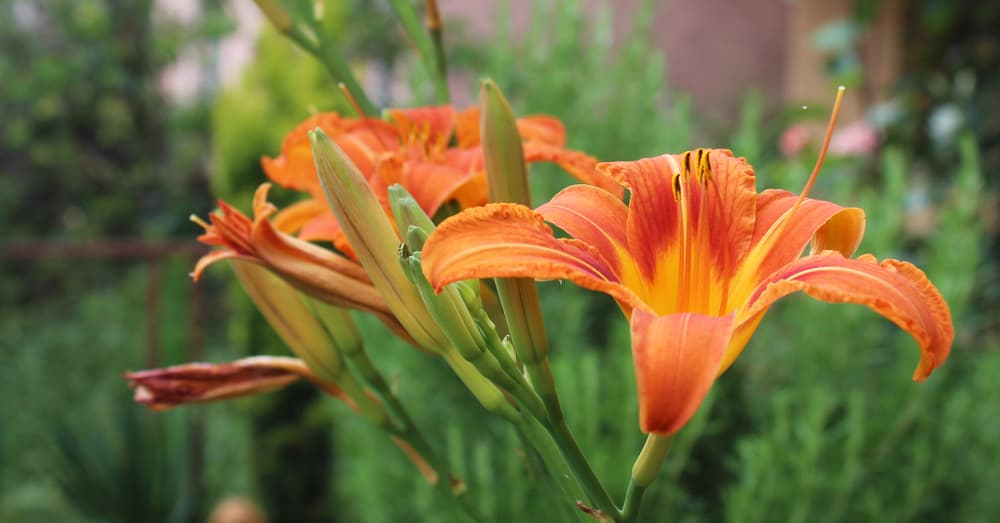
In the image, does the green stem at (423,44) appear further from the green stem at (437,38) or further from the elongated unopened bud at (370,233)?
the elongated unopened bud at (370,233)

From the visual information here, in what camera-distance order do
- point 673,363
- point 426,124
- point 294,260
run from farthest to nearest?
point 426,124 < point 294,260 < point 673,363

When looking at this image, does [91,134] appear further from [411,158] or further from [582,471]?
[582,471]

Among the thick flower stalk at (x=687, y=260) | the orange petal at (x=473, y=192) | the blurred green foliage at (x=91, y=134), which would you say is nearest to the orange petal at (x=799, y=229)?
the thick flower stalk at (x=687, y=260)

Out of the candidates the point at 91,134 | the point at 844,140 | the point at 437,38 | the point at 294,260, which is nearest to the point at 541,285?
Result: the point at 437,38

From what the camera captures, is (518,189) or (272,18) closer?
(518,189)

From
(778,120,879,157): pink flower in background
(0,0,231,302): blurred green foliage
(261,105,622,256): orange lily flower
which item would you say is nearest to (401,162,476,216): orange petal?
(261,105,622,256): orange lily flower

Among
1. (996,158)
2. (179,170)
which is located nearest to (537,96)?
(996,158)

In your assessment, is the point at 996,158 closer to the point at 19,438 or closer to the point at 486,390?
the point at 486,390

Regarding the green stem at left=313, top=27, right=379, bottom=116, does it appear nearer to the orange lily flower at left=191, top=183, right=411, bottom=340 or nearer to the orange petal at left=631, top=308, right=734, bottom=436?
the orange lily flower at left=191, top=183, right=411, bottom=340
